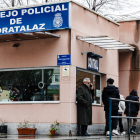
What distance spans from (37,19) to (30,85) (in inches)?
88.9

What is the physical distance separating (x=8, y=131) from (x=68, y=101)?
2.42 m

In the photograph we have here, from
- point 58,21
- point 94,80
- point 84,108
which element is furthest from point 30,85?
point 94,80

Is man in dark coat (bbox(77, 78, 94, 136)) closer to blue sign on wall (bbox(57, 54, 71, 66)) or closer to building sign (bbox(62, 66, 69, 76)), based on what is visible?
building sign (bbox(62, 66, 69, 76))

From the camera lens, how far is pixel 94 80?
43.7ft

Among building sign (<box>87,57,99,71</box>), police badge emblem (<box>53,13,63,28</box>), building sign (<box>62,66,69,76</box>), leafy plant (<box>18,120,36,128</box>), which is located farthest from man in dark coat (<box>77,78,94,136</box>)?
police badge emblem (<box>53,13,63,28</box>)

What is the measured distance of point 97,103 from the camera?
527 inches

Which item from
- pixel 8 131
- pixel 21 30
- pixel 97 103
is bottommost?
pixel 8 131

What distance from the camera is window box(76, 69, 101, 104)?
39.7 feet

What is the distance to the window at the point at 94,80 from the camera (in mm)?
12086

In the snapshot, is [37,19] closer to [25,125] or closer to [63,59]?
[63,59]

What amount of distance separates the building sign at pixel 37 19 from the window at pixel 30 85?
1.45m

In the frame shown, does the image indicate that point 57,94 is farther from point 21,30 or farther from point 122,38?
point 122,38

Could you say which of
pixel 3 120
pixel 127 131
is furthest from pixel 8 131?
pixel 127 131

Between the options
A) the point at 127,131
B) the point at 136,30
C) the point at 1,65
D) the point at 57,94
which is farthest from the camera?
the point at 136,30
